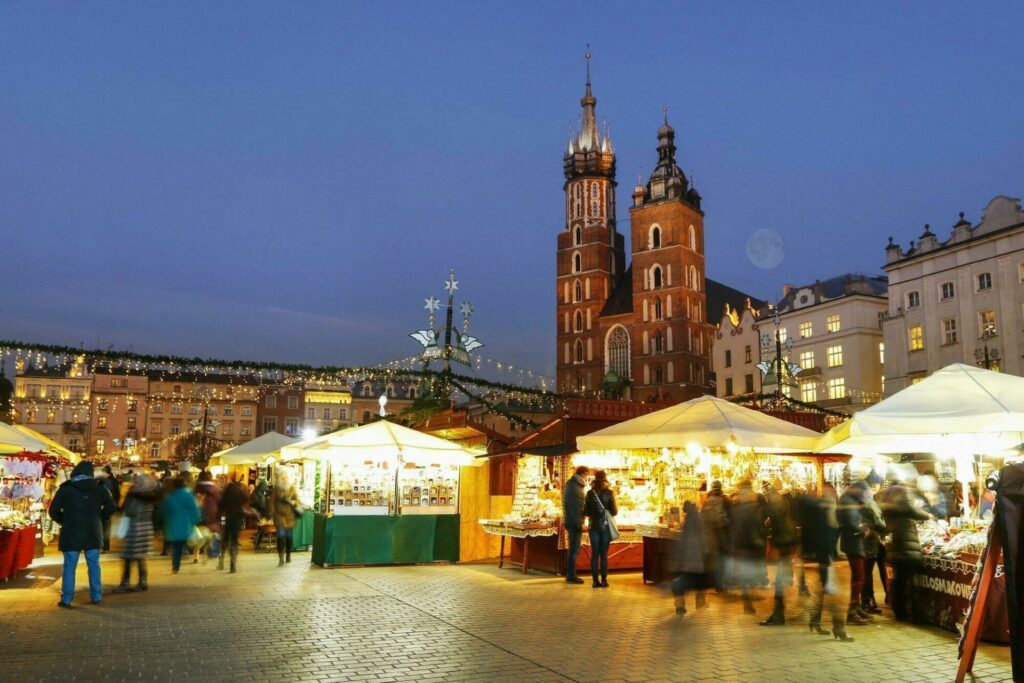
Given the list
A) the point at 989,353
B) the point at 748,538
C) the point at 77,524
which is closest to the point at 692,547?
the point at 748,538

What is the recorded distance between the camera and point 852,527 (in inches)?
373

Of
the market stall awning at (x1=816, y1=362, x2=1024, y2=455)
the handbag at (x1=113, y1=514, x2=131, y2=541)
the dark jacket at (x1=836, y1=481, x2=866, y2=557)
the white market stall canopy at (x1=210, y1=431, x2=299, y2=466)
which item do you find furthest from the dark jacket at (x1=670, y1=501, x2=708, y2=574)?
the white market stall canopy at (x1=210, y1=431, x2=299, y2=466)

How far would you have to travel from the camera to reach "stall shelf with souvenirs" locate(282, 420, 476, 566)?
15797 mm

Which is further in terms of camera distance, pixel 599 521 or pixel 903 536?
pixel 599 521

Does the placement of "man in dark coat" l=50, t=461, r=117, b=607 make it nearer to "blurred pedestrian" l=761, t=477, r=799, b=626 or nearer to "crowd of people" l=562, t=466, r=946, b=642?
"crowd of people" l=562, t=466, r=946, b=642

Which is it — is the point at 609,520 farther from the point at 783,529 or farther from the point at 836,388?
the point at 836,388

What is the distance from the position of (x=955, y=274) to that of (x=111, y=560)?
39391 mm

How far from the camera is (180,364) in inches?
997

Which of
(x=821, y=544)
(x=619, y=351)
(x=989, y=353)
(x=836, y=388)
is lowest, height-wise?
(x=821, y=544)

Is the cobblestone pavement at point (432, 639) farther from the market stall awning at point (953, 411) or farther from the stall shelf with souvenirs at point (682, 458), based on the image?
the market stall awning at point (953, 411)

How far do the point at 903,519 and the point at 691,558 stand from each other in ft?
7.91

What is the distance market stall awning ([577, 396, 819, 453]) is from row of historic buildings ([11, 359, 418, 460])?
6560cm

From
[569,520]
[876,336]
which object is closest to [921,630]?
[569,520]

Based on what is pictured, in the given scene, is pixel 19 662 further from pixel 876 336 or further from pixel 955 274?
pixel 876 336
